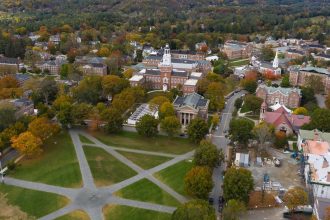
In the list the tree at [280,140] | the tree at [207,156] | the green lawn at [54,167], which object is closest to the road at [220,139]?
the tree at [207,156]

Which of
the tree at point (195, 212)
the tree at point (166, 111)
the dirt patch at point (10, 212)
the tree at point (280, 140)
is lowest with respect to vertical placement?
the dirt patch at point (10, 212)

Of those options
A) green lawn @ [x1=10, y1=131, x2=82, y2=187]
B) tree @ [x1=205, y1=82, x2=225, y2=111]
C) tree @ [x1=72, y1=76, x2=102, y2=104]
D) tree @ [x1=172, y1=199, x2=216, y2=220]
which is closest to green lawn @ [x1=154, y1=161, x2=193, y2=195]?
tree @ [x1=172, y1=199, x2=216, y2=220]

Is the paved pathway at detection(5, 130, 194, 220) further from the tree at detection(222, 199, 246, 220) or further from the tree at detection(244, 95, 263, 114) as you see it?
the tree at detection(244, 95, 263, 114)

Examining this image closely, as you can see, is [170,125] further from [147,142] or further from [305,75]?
[305,75]

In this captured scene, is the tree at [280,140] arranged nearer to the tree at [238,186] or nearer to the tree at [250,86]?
the tree at [238,186]

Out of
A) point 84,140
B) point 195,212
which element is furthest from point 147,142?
point 195,212

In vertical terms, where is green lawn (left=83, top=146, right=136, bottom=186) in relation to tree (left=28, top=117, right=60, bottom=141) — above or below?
below
